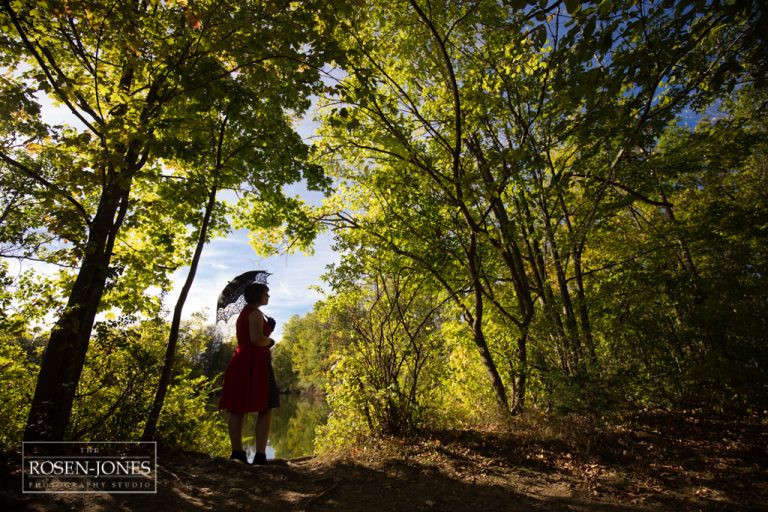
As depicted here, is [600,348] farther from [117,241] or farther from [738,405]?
[117,241]

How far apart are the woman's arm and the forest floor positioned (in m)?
1.40

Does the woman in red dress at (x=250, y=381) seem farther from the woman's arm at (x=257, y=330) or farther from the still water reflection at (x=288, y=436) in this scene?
the still water reflection at (x=288, y=436)

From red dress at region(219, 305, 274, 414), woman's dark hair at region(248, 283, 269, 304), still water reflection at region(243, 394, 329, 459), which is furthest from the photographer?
still water reflection at region(243, 394, 329, 459)

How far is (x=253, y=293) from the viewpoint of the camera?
4.35m

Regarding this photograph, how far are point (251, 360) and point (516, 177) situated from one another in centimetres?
513

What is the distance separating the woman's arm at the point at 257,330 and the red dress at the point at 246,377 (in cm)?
10

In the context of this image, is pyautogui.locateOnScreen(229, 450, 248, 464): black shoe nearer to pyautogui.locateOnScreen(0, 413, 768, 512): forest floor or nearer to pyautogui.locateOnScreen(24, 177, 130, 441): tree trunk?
pyautogui.locateOnScreen(0, 413, 768, 512): forest floor

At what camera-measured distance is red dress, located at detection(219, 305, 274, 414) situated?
408 centimetres

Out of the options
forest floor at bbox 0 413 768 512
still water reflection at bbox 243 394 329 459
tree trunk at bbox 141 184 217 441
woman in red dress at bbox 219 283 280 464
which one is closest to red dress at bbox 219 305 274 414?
woman in red dress at bbox 219 283 280 464

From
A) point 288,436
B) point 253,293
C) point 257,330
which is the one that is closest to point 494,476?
point 257,330

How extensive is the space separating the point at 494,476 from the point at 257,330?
3261 mm

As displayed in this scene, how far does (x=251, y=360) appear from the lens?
13.8 feet

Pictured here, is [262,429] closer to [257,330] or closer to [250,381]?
[250,381]

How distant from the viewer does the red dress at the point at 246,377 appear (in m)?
4.08
